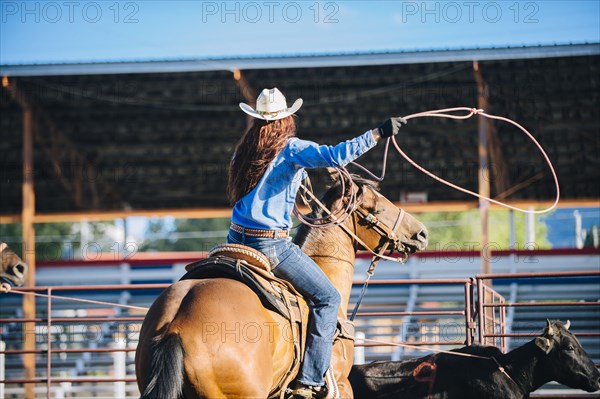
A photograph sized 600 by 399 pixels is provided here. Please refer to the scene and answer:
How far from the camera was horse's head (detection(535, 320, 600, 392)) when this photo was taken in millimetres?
7141

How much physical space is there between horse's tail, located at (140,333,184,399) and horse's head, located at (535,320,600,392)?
4.28 metres

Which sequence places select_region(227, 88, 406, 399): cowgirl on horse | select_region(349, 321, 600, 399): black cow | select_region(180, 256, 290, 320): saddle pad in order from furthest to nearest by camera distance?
select_region(349, 321, 600, 399): black cow
select_region(227, 88, 406, 399): cowgirl on horse
select_region(180, 256, 290, 320): saddle pad

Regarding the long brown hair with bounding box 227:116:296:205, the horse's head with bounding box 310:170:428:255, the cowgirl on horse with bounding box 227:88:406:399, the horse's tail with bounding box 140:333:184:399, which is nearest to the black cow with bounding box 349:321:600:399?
the horse's head with bounding box 310:170:428:255

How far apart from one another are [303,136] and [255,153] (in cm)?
1250

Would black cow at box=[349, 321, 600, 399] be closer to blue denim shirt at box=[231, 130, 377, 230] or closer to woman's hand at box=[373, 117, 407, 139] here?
blue denim shirt at box=[231, 130, 377, 230]

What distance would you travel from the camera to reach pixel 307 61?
42.3 ft

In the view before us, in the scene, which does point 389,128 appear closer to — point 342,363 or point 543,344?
point 342,363

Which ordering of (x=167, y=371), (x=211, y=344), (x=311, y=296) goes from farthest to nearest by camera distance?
(x=311, y=296), (x=211, y=344), (x=167, y=371)

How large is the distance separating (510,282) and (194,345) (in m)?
14.2

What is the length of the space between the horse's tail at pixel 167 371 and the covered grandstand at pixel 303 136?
8.59 meters

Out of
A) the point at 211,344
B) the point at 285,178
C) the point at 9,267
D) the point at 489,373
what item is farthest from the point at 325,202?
the point at 9,267

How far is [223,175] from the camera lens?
18297mm

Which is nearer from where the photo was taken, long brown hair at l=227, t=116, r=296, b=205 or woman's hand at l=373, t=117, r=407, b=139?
woman's hand at l=373, t=117, r=407, b=139

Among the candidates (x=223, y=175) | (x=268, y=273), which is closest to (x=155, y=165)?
(x=223, y=175)
